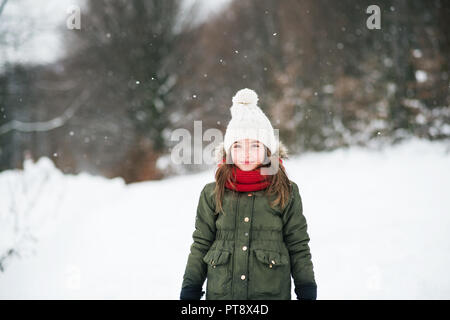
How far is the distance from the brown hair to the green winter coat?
0.13 feet

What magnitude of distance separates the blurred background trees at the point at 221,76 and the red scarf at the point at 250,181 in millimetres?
7061

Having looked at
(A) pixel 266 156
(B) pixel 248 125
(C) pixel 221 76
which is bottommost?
(A) pixel 266 156

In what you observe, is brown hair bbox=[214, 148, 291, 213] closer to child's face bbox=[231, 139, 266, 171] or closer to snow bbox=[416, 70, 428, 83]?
child's face bbox=[231, 139, 266, 171]

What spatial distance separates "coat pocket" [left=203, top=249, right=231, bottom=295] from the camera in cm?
198

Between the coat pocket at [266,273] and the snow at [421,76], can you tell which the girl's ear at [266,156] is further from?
the snow at [421,76]

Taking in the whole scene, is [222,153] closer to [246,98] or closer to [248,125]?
[248,125]

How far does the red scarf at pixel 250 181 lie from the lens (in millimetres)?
2115

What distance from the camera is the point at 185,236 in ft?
16.1

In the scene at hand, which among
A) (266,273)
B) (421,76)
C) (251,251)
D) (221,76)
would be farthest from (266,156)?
(221,76)

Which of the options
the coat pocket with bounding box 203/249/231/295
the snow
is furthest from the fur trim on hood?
the snow

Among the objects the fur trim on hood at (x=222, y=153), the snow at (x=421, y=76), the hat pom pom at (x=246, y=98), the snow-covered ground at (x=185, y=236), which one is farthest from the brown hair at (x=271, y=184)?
the snow at (x=421, y=76)

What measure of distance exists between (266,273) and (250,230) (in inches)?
10.7

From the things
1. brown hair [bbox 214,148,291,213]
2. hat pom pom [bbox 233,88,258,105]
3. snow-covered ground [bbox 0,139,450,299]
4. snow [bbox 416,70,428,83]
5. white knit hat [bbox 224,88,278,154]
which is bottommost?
snow-covered ground [bbox 0,139,450,299]

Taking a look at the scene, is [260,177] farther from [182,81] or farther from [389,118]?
[182,81]
